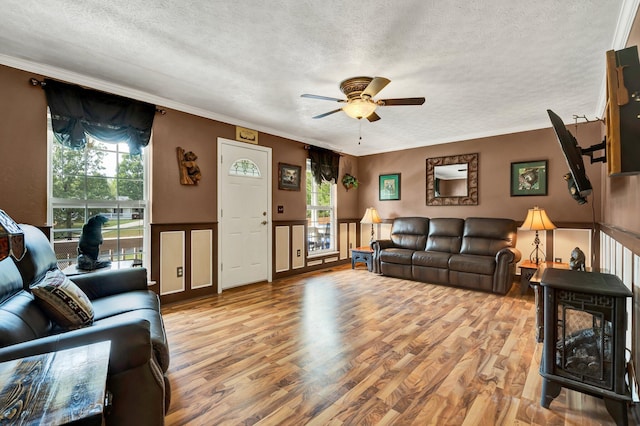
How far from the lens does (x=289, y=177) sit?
5.07 metres

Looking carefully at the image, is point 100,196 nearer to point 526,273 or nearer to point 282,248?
point 282,248

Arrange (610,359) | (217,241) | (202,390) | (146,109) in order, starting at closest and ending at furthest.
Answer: (610,359) → (202,390) → (146,109) → (217,241)

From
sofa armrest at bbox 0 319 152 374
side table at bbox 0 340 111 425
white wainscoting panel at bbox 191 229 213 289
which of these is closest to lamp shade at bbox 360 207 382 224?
white wainscoting panel at bbox 191 229 213 289

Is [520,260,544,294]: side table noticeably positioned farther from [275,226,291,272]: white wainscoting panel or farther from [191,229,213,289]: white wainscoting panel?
[191,229,213,289]: white wainscoting panel

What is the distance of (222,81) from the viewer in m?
3.00

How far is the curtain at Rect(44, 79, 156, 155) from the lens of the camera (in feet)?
9.23

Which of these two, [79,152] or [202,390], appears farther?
[79,152]

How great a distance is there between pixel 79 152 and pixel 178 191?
3.35 ft

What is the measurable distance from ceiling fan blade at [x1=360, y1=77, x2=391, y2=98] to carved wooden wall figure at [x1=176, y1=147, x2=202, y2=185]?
91.3 inches

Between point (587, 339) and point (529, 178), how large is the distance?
3.54 metres

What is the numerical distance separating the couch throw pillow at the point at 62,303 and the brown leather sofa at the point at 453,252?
4.16 meters

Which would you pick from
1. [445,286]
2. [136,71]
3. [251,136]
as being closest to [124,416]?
[136,71]

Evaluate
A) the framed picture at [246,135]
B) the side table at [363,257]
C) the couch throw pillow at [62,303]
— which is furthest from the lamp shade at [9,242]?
the side table at [363,257]

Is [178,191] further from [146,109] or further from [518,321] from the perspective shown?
[518,321]
